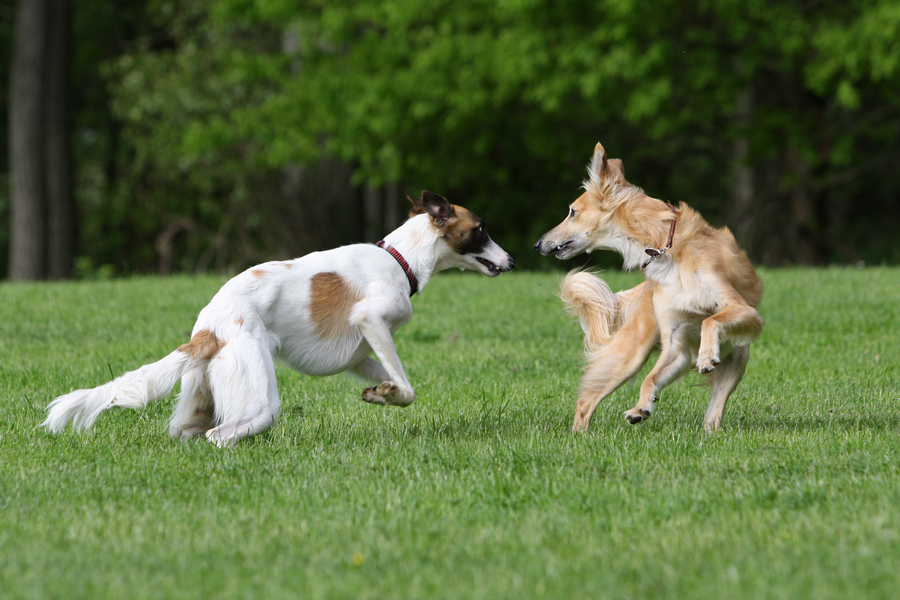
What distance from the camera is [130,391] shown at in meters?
4.93

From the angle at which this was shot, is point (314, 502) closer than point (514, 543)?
No

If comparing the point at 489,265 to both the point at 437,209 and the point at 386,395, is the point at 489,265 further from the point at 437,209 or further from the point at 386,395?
the point at 386,395

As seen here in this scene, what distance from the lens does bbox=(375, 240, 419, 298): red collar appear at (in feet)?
19.4

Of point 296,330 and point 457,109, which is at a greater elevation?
point 296,330

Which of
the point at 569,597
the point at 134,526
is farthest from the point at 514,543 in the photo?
the point at 134,526

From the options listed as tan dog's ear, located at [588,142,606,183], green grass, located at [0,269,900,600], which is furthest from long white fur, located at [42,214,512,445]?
tan dog's ear, located at [588,142,606,183]

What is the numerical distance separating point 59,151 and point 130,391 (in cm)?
1785

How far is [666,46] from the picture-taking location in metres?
16.9

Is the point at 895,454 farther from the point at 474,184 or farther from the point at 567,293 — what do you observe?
the point at 474,184

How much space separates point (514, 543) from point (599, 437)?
77.0 inches

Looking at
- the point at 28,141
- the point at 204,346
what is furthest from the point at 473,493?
the point at 28,141

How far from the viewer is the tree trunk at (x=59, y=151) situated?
20219mm

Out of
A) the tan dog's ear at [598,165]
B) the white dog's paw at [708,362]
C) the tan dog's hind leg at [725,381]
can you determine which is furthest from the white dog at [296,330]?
the white dog's paw at [708,362]

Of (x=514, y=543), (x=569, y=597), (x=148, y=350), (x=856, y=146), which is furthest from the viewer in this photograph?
(x=856, y=146)
